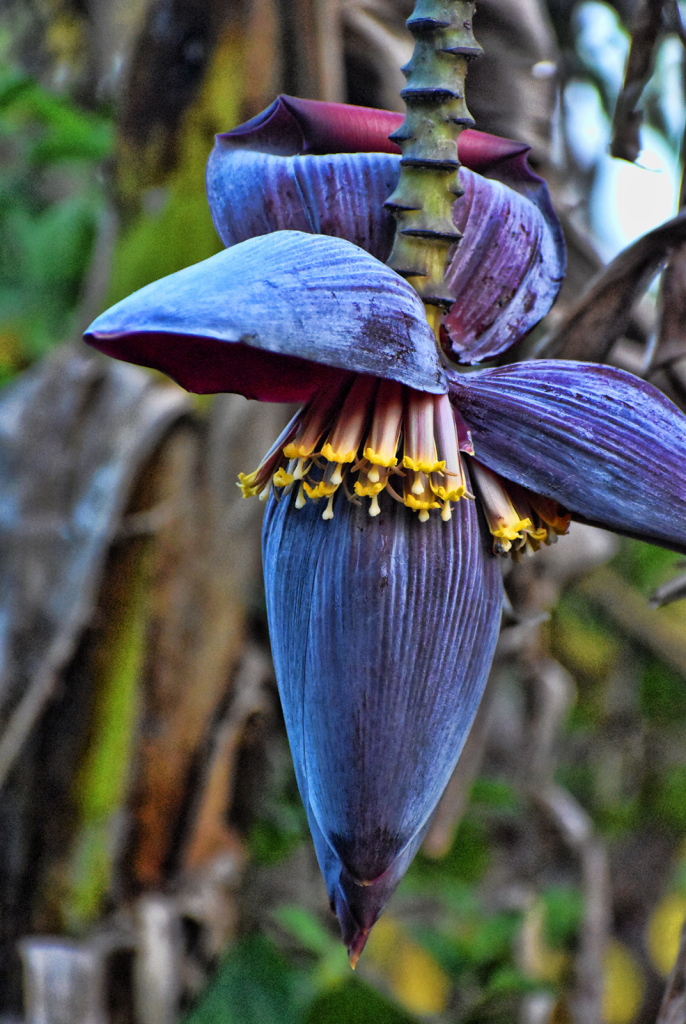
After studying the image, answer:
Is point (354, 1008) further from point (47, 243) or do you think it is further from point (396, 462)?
point (47, 243)

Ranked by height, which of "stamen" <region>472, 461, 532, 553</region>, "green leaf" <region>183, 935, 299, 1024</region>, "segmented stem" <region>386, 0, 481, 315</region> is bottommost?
"green leaf" <region>183, 935, 299, 1024</region>

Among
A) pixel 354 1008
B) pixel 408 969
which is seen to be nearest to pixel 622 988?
pixel 408 969

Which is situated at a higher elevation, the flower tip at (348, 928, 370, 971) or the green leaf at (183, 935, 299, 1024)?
the flower tip at (348, 928, 370, 971)

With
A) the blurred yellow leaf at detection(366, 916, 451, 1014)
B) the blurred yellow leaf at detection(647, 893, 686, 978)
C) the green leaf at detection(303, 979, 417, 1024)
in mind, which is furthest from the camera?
the blurred yellow leaf at detection(647, 893, 686, 978)

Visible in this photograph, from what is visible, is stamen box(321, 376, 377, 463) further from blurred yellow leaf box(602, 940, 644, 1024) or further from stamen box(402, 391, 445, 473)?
blurred yellow leaf box(602, 940, 644, 1024)

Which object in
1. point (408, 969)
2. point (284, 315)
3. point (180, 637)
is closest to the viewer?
point (284, 315)

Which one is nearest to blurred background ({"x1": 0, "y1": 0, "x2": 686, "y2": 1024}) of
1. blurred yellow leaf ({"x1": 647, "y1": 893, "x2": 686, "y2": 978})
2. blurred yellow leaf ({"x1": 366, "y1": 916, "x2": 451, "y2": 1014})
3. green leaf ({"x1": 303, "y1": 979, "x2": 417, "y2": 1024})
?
green leaf ({"x1": 303, "y1": 979, "x2": 417, "y2": 1024})

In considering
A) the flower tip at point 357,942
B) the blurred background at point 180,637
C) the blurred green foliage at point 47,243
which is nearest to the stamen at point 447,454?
the flower tip at point 357,942
